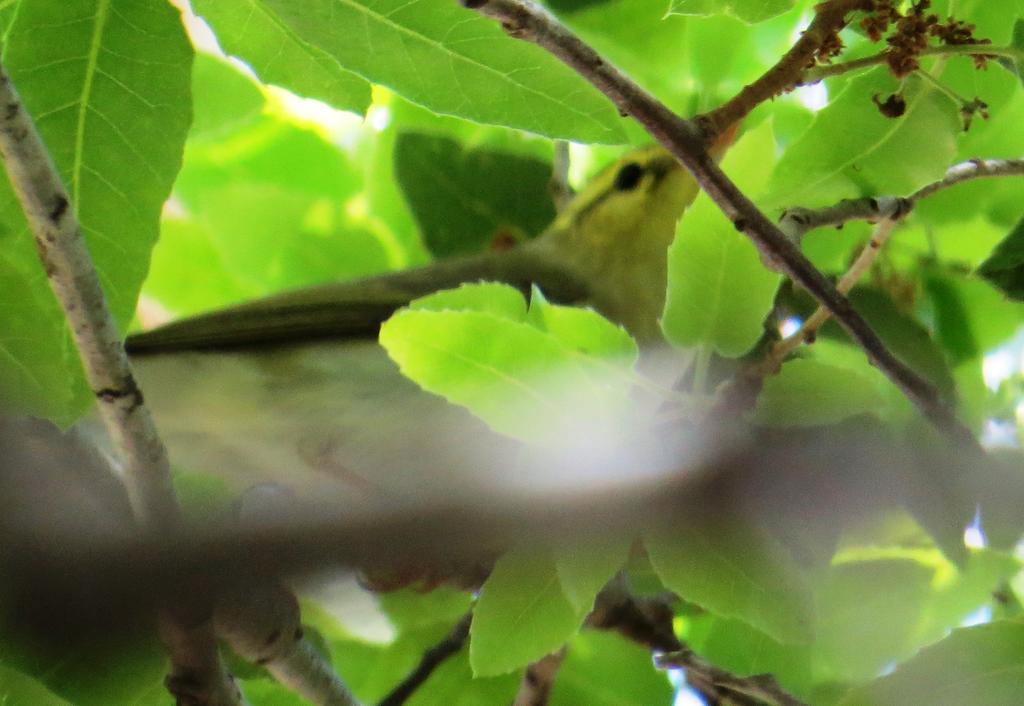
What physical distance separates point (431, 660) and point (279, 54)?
80 cm

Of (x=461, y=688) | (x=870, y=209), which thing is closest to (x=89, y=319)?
(x=870, y=209)

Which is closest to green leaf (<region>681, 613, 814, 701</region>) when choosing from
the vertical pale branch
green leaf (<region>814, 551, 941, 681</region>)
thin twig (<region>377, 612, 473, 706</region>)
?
green leaf (<region>814, 551, 941, 681</region>)

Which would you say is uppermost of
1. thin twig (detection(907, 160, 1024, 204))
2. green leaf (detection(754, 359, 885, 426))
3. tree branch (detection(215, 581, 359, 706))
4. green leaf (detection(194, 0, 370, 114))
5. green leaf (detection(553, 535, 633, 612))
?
thin twig (detection(907, 160, 1024, 204))

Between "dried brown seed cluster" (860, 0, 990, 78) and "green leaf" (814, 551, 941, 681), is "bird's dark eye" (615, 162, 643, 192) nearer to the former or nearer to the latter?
"green leaf" (814, 551, 941, 681)

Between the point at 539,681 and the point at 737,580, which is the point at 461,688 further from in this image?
the point at 737,580

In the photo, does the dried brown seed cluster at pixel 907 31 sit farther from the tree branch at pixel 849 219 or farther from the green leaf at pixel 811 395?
the green leaf at pixel 811 395

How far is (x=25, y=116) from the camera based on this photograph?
2.90 ft

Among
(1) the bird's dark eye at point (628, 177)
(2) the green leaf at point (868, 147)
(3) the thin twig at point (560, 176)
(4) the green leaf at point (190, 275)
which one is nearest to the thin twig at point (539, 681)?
(2) the green leaf at point (868, 147)

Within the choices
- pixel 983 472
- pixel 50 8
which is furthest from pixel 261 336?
pixel 983 472

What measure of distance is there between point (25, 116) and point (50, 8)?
0.75ft

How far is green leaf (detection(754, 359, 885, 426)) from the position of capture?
1.12m

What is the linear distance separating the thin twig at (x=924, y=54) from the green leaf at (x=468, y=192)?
1.09 meters

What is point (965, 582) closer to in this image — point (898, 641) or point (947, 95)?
point (898, 641)

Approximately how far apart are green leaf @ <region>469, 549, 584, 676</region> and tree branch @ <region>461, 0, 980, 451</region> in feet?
1.15
